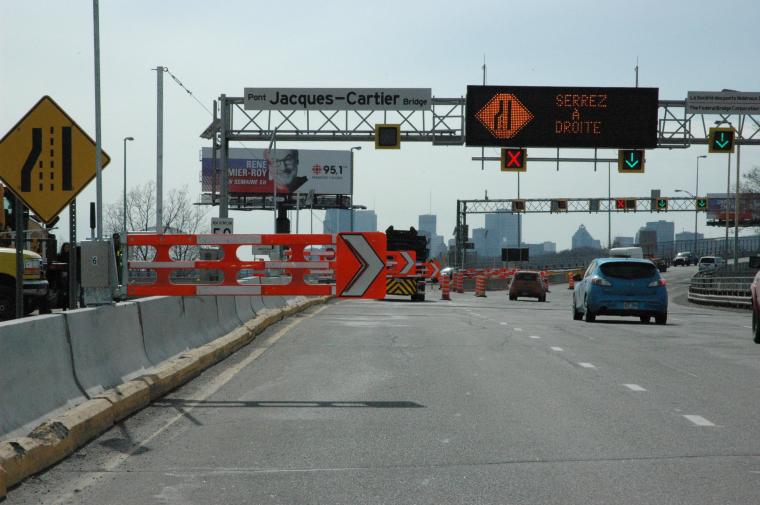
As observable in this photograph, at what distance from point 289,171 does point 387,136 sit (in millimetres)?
67108

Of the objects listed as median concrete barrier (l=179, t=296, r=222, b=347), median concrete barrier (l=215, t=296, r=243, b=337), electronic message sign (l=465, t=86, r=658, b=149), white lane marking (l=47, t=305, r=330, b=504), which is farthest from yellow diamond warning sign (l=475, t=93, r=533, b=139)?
median concrete barrier (l=179, t=296, r=222, b=347)

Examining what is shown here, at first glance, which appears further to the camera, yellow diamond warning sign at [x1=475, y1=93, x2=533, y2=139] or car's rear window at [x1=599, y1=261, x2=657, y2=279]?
yellow diamond warning sign at [x1=475, y1=93, x2=533, y2=139]

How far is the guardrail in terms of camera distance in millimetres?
41047

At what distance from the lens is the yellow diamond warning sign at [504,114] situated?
35750 mm

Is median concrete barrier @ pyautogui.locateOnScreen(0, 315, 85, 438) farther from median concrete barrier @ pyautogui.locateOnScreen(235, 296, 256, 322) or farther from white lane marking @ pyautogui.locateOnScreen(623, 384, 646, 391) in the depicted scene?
median concrete barrier @ pyautogui.locateOnScreen(235, 296, 256, 322)

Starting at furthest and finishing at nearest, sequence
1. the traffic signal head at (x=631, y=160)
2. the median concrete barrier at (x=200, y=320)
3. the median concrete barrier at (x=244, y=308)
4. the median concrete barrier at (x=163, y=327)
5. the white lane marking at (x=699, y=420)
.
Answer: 1. the traffic signal head at (x=631, y=160)
2. the median concrete barrier at (x=244, y=308)
3. the median concrete barrier at (x=200, y=320)
4. the median concrete barrier at (x=163, y=327)
5. the white lane marking at (x=699, y=420)

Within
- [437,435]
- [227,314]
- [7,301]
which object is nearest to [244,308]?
[227,314]

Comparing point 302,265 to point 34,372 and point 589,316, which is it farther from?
point 589,316

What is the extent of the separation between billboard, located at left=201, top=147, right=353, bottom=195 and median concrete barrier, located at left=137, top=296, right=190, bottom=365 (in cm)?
8568

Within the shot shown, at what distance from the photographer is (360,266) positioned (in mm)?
13062

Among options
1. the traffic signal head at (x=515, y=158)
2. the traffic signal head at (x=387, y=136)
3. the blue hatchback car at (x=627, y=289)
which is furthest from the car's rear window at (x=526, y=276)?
the blue hatchback car at (x=627, y=289)

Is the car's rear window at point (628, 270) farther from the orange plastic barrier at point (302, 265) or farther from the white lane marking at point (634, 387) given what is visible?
the white lane marking at point (634, 387)

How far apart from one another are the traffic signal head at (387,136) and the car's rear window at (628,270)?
12.0 m

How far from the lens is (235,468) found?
23.9 feet
